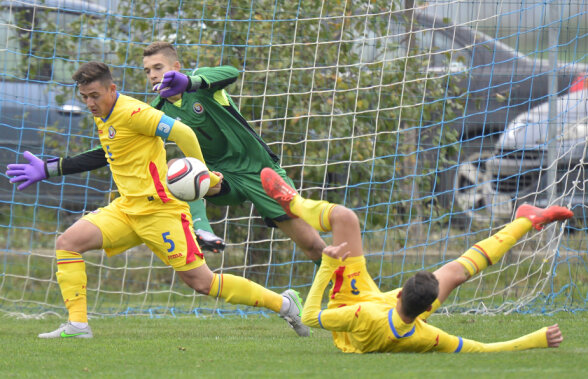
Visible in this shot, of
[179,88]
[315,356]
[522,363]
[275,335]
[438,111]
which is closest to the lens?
[522,363]

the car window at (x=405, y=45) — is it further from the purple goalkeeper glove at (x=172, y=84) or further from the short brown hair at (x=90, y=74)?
the short brown hair at (x=90, y=74)

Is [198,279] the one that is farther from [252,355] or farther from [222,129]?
[222,129]

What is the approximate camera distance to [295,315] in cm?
582

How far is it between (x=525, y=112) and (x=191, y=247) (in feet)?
12.4

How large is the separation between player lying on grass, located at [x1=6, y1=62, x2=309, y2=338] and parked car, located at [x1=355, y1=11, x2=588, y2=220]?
2.61m

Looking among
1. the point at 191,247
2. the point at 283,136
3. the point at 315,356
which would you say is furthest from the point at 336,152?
the point at 315,356

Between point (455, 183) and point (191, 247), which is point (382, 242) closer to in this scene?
point (455, 183)

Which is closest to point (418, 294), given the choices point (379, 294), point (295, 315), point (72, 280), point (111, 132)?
point (379, 294)

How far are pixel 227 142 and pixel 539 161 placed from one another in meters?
2.93

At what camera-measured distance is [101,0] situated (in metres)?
8.64

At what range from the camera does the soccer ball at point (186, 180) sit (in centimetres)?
509

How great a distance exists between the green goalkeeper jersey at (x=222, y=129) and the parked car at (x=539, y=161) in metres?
1.99

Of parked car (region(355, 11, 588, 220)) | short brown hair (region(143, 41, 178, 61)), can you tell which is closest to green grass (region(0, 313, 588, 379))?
parked car (region(355, 11, 588, 220))

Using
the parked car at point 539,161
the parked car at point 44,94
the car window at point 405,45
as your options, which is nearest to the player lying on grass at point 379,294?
the parked car at point 539,161
